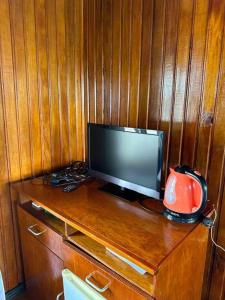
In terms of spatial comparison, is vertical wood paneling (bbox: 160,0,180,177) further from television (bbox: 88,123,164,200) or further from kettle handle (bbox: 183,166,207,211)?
kettle handle (bbox: 183,166,207,211)

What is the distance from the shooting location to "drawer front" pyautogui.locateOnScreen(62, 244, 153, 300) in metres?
0.89

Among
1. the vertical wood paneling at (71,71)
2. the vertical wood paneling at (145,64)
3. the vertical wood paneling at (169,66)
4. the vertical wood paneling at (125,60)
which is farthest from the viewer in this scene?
the vertical wood paneling at (71,71)

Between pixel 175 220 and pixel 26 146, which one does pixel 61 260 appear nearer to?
pixel 175 220

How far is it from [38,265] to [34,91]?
3.61 ft

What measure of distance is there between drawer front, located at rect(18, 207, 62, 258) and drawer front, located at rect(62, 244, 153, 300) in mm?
62

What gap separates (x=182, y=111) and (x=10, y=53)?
108 centimetres

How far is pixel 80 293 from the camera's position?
1054 millimetres

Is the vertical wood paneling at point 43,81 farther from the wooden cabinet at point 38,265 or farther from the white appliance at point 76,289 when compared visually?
the white appliance at point 76,289

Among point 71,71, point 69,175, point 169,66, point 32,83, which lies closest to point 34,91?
point 32,83

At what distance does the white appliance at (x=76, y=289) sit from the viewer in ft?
3.36

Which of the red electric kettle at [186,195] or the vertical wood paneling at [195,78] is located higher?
the vertical wood paneling at [195,78]

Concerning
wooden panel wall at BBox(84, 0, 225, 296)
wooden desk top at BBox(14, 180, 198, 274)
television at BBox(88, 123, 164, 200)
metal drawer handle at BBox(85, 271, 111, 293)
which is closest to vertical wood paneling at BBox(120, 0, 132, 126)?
wooden panel wall at BBox(84, 0, 225, 296)

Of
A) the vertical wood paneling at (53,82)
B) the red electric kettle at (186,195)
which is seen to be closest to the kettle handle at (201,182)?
the red electric kettle at (186,195)

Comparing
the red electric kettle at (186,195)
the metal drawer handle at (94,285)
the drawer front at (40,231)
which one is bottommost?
the metal drawer handle at (94,285)
